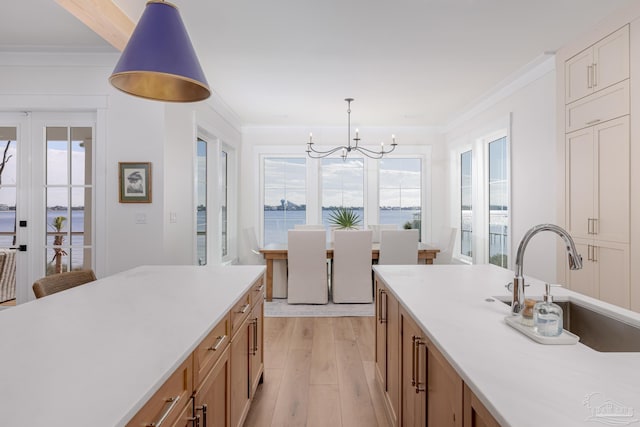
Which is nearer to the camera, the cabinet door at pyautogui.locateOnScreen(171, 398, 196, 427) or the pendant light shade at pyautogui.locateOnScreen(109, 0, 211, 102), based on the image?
the cabinet door at pyautogui.locateOnScreen(171, 398, 196, 427)

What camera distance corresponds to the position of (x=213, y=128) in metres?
4.90

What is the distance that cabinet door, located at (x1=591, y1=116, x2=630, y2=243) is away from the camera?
2590mm

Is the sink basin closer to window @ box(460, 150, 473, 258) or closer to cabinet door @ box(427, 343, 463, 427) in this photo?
cabinet door @ box(427, 343, 463, 427)

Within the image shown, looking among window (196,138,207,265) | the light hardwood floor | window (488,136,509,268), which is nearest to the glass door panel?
window (196,138,207,265)

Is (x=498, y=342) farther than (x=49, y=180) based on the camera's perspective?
No

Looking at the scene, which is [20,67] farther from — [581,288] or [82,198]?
[581,288]

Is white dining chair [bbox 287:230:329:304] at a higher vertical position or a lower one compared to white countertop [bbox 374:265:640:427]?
lower

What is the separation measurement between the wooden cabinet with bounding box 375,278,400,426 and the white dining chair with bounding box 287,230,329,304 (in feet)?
6.67

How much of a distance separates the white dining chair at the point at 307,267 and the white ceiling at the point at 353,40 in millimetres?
1817

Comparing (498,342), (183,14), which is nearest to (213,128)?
(183,14)

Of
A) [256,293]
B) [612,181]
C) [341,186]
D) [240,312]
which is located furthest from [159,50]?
[341,186]

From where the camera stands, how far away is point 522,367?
91 centimetres

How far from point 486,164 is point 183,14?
4.17m

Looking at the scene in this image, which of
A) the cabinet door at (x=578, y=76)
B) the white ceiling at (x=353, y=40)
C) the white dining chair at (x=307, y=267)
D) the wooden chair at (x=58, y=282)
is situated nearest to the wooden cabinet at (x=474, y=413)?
the wooden chair at (x=58, y=282)
